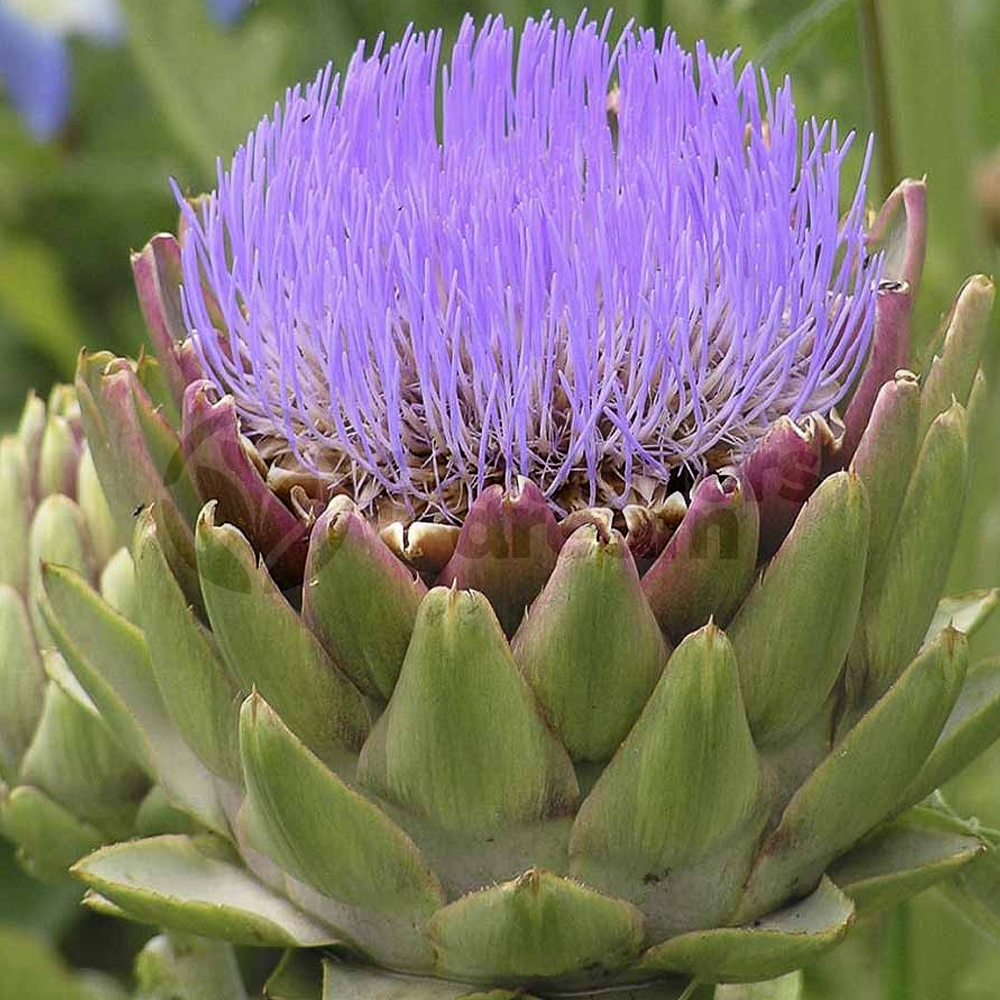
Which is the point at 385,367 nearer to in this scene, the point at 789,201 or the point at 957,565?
the point at 789,201

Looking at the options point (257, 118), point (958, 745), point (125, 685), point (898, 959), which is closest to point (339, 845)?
point (125, 685)

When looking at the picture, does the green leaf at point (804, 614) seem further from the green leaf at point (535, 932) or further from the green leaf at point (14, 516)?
the green leaf at point (14, 516)

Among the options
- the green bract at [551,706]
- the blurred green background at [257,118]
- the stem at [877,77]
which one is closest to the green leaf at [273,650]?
the green bract at [551,706]

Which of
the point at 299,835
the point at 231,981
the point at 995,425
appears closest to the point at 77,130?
the point at 995,425

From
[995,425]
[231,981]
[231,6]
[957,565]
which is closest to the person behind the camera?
[231,981]

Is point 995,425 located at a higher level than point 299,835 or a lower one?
higher
